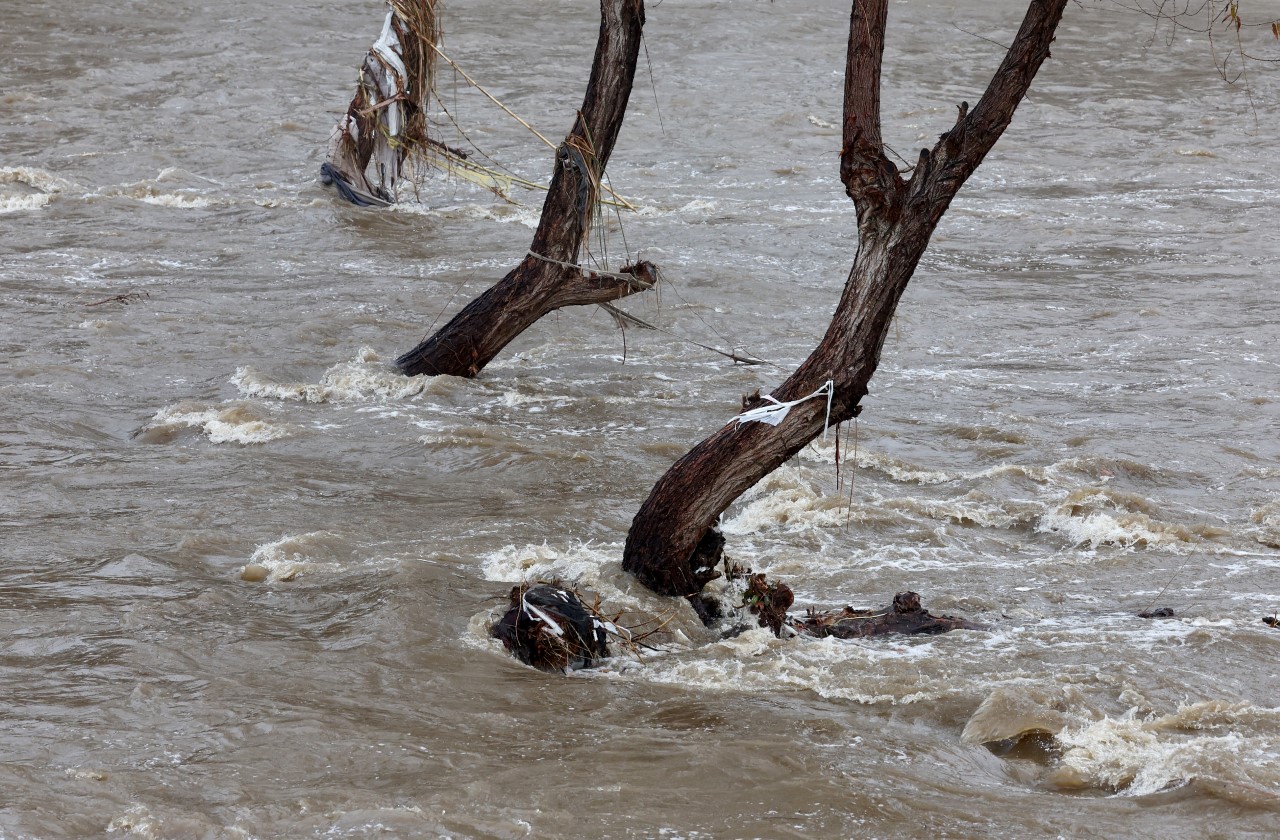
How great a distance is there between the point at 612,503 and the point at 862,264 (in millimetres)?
2159

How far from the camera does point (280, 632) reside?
4621 mm

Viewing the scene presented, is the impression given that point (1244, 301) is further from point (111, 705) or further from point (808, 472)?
point (111, 705)

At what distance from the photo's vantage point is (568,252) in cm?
768

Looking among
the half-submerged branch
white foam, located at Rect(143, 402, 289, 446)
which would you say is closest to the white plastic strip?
white foam, located at Rect(143, 402, 289, 446)

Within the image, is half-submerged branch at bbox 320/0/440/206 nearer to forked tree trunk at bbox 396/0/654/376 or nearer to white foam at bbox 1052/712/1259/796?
forked tree trunk at bbox 396/0/654/376

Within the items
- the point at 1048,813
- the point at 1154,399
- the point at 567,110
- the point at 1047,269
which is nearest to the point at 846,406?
the point at 1048,813

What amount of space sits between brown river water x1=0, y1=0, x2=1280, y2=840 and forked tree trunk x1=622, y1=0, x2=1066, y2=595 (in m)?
0.40

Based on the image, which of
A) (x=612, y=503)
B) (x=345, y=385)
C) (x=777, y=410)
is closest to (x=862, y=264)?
(x=777, y=410)

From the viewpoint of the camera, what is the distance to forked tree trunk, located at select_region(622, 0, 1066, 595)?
4.46 metres

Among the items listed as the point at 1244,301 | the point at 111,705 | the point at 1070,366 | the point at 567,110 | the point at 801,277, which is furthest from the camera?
the point at 567,110

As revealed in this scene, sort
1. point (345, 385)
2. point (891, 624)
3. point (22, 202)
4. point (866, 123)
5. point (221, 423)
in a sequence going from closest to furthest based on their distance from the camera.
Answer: point (866, 123), point (891, 624), point (221, 423), point (345, 385), point (22, 202)

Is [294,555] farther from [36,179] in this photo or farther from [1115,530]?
[36,179]

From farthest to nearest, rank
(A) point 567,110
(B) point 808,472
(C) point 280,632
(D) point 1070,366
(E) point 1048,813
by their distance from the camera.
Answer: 1. (A) point 567,110
2. (D) point 1070,366
3. (B) point 808,472
4. (C) point 280,632
5. (E) point 1048,813

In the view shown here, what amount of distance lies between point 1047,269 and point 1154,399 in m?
3.52
